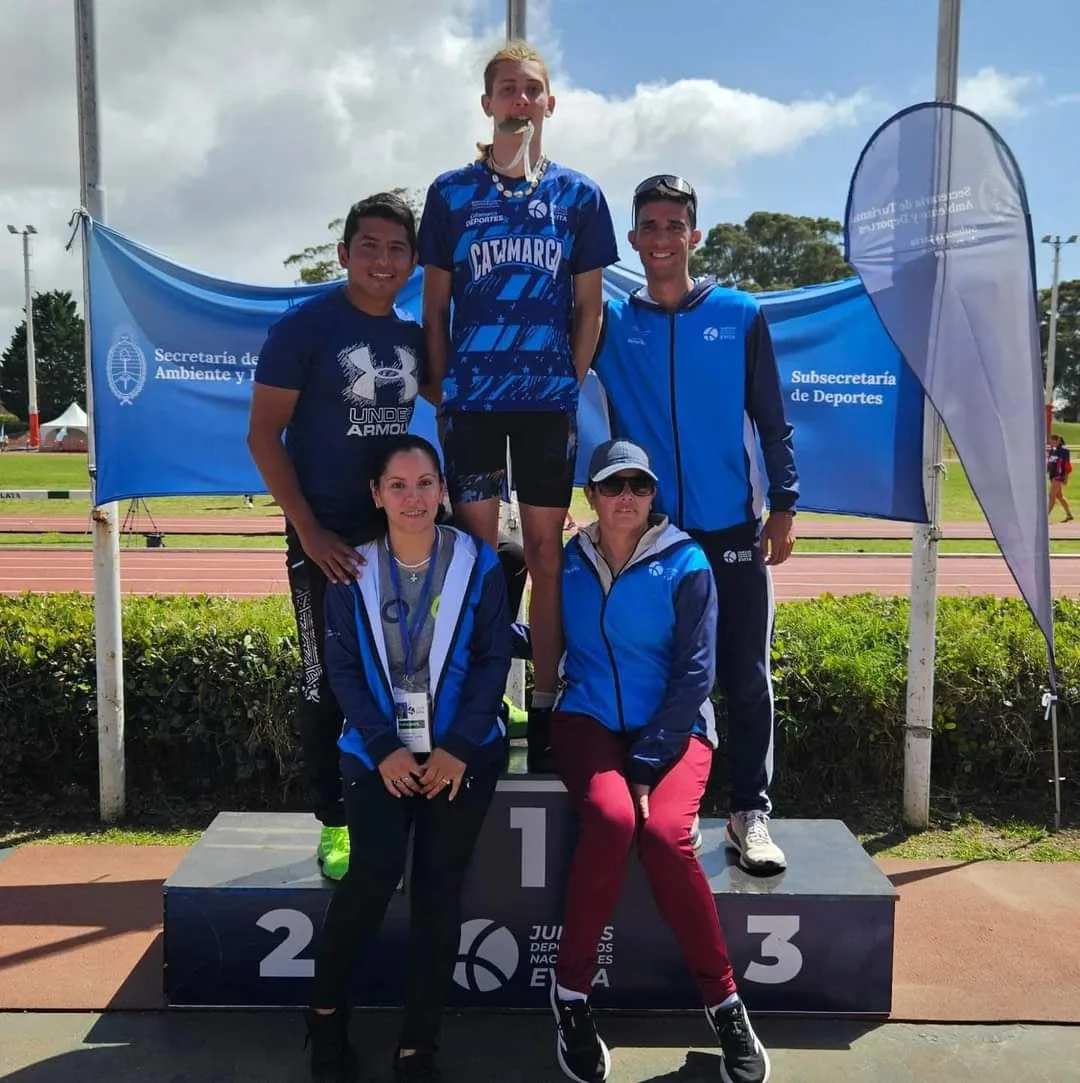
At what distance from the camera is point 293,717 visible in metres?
4.61

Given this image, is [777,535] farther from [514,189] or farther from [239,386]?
[239,386]

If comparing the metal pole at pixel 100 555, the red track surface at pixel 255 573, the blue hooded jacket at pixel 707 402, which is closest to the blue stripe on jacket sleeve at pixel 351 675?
the blue hooded jacket at pixel 707 402

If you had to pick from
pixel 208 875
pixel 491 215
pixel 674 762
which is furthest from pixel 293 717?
pixel 491 215

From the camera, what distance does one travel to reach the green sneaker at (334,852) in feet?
10.0

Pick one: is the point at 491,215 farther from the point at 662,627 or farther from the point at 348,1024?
the point at 348,1024

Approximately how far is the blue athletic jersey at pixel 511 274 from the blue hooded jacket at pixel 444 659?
51 centimetres

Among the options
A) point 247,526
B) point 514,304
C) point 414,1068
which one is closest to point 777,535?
point 514,304

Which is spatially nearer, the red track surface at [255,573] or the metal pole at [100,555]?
the metal pole at [100,555]

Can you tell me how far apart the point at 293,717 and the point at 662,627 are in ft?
7.49

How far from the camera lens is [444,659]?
2.86m

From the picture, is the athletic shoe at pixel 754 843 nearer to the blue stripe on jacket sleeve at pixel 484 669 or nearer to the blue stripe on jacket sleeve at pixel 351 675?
the blue stripe on jacket sleeve at pixel 484 669

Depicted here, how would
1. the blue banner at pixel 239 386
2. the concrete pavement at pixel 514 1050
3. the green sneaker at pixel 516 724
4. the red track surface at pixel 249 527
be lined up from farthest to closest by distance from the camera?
1. the red track surface at pixel 249 527
2. the blue banner at pixel 239 386
3. the green sneaker at pixel 516 724
4. the concrete pavement at pixel 514 1050

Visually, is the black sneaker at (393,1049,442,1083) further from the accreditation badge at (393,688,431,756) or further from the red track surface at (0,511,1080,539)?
the red track surface at (0,511,1080,539)

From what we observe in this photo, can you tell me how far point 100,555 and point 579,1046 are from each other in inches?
118
